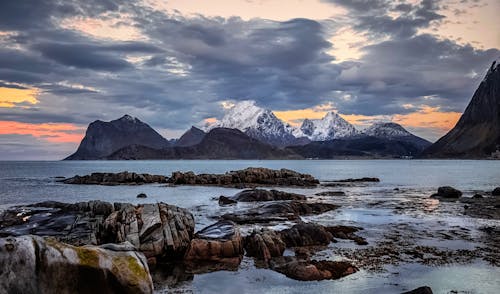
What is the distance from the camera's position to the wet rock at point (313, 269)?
19.6m

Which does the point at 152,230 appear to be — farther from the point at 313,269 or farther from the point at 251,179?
the point at 251,179

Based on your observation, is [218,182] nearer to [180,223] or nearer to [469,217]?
[469,217]

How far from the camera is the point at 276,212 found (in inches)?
1551

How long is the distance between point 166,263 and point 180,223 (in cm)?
289

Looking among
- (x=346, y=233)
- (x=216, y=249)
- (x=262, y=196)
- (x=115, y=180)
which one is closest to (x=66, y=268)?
(x=216, y=249)

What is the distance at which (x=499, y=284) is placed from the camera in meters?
18.4

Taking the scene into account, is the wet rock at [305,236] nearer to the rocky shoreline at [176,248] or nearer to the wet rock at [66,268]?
the rocky shoreline at [176,248]

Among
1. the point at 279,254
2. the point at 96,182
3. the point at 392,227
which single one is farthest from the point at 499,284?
the point at 96,182

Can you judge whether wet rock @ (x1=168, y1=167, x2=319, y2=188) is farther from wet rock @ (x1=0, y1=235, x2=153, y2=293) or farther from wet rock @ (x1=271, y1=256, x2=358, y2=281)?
wet rock @ (x1=0, y1=235, x2=153, y2=293)

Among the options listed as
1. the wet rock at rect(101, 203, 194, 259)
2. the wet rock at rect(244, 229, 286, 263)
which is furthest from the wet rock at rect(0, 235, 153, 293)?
the wet rock at rect(244, 229, 286, 263)

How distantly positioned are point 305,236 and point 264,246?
13.5 feet

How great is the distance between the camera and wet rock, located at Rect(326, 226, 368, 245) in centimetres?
2769

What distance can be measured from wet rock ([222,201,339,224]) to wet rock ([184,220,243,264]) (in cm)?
1072

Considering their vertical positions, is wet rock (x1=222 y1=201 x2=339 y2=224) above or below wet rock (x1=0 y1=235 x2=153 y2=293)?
below
